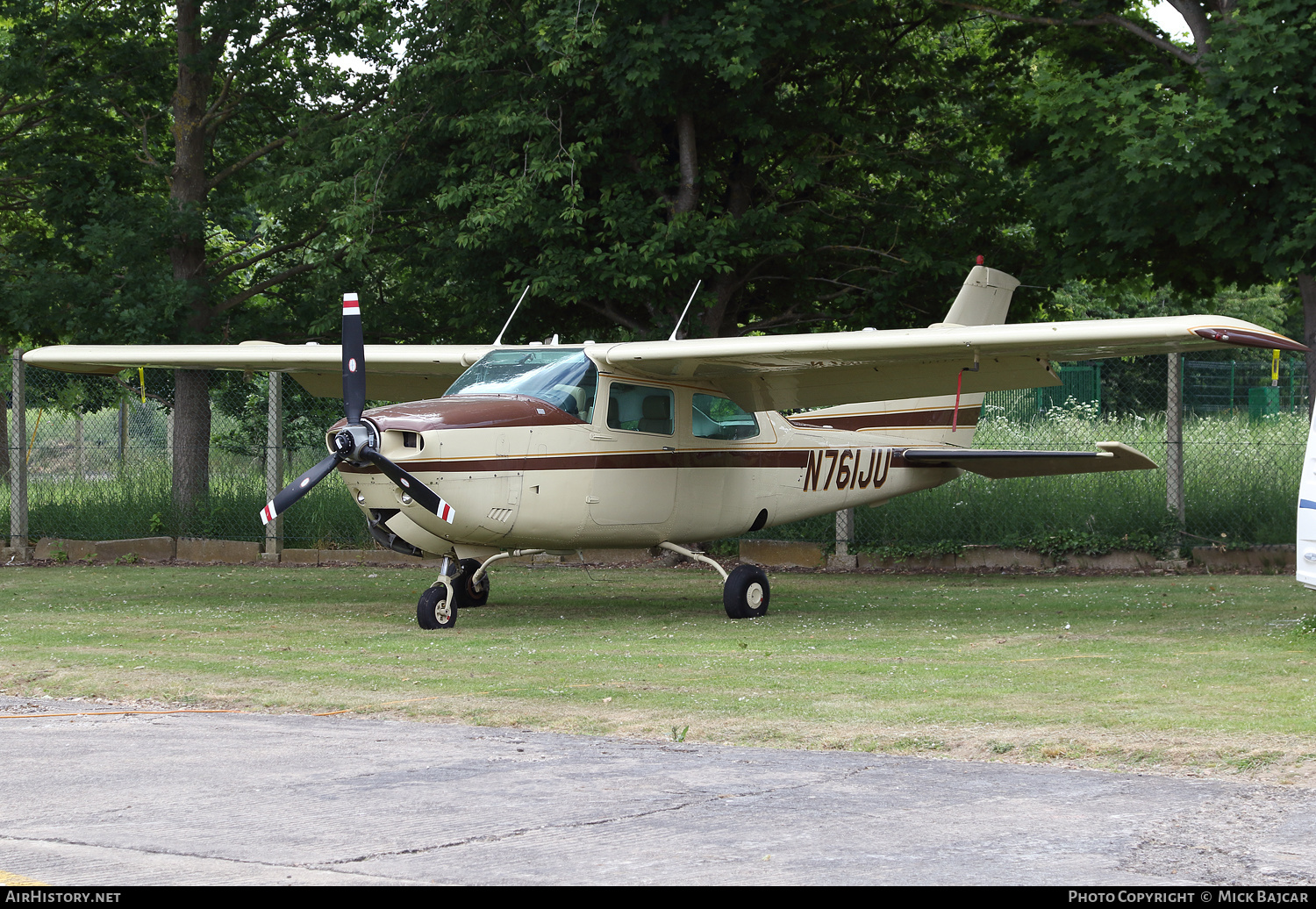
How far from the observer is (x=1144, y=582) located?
1619 centimetres

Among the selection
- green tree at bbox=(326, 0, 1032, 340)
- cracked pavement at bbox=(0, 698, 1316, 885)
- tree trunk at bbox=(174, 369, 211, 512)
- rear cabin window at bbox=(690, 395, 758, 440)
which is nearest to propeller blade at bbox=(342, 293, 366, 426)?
rear cabin window at bbox=(690, 395, 758, 440)

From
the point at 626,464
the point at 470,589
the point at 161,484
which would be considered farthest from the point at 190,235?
the point at 626,464

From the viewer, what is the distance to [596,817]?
537cm

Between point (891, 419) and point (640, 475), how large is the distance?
4.11m

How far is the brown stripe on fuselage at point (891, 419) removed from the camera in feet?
53.3

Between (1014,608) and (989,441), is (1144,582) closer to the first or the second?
(1014,608)

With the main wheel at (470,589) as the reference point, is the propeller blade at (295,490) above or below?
above

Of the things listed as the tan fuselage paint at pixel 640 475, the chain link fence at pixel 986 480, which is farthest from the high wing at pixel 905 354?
the chain link fence at pixel 986 480

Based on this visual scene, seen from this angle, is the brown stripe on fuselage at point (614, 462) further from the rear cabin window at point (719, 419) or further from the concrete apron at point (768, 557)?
the concrete apron at point (768, 557)

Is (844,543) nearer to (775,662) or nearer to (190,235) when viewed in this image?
(775,662)

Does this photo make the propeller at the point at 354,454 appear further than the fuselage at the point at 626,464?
No

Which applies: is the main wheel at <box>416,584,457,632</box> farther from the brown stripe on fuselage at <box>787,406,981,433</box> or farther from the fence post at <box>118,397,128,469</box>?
the fence post at <box>118,397,128,469</box>

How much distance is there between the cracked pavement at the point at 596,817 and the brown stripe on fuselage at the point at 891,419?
9.49 metres

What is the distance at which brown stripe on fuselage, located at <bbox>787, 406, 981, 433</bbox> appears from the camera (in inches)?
640
